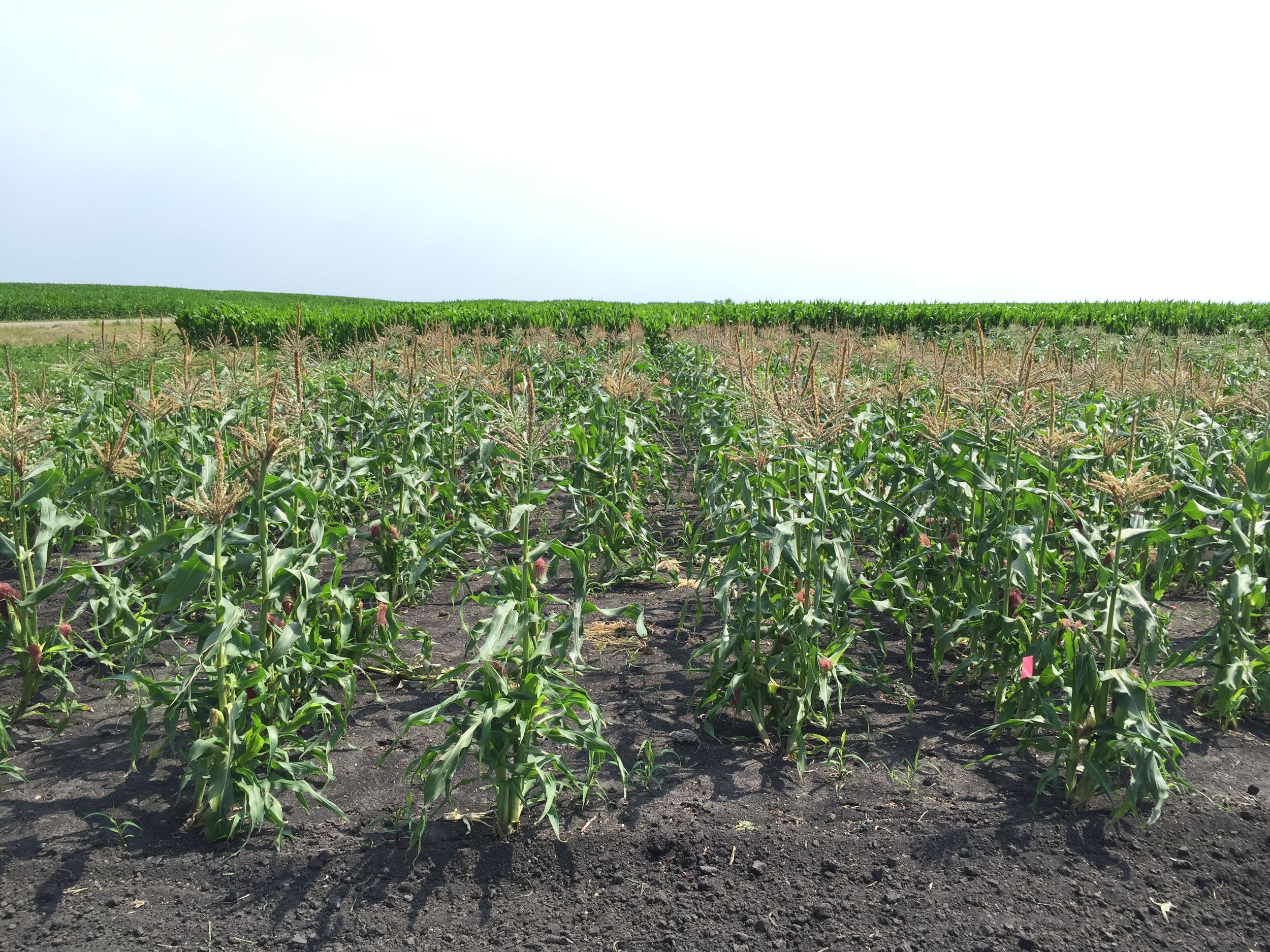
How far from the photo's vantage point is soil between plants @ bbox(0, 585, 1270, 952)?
3.04 m

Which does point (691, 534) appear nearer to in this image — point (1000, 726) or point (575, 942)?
point (1000, 726)

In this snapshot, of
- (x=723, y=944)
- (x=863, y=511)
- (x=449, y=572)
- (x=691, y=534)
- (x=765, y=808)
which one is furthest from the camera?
(x=691, y=534)

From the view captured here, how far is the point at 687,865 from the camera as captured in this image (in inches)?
130

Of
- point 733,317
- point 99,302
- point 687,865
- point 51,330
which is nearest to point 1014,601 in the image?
point 687,865

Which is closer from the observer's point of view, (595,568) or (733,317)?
(595,568)

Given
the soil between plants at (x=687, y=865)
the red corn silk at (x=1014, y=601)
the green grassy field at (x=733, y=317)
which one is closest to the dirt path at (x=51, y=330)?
the green grassy field at (x=733, y=317)

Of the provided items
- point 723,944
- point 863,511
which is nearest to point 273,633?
point 723,944

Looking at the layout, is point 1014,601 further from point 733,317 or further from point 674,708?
point 733,317

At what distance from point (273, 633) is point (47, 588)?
1194 millimetres

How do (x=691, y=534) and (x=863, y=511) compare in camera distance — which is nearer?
(x=863, y=511)

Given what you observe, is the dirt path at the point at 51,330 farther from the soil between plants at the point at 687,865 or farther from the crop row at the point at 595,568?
the soil between plants at the point at 687,865

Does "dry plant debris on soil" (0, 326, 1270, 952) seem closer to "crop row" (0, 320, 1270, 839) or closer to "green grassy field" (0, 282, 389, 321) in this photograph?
"crop row" (0, 320, 1270, 839)

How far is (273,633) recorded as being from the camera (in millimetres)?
3701

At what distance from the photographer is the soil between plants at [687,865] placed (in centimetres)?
304
